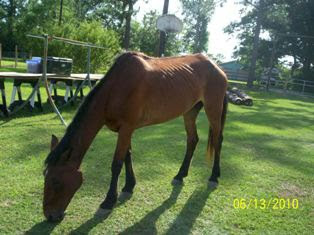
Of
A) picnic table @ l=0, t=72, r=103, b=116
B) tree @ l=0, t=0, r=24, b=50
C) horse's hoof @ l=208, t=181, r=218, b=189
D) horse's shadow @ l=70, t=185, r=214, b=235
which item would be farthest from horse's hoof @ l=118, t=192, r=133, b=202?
tree @ l=0, t=0, r=24, b=50

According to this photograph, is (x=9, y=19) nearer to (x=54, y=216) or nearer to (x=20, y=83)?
(x=20, y=83)

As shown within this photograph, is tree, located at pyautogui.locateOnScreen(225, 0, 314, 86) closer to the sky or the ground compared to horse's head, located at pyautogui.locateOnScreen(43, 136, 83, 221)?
closer to the sky

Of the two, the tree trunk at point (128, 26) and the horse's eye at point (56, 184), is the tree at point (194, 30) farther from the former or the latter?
the horse's eye at point (56, 184)

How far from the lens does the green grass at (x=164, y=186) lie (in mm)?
2855

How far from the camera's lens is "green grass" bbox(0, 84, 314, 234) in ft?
9.37

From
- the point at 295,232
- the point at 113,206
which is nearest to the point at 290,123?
the point at 295,232

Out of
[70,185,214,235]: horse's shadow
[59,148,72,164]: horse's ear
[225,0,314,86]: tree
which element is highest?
[225,0,314,86]: tree

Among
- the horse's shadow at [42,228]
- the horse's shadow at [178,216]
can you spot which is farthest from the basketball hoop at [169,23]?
the horse's shadow at [42,228]

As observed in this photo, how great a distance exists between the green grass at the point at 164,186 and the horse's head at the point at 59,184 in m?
0.17

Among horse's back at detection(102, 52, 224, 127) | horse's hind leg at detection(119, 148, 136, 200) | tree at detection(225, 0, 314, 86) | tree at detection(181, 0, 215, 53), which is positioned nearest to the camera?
horse's back at detection(102, 52, 224, 127)

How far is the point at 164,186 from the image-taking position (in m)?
3.73

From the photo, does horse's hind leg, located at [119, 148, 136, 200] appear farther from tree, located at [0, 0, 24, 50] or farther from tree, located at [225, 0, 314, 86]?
tree, located at [0, 0, 24, 50]

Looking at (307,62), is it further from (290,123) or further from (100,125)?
(100,125)
